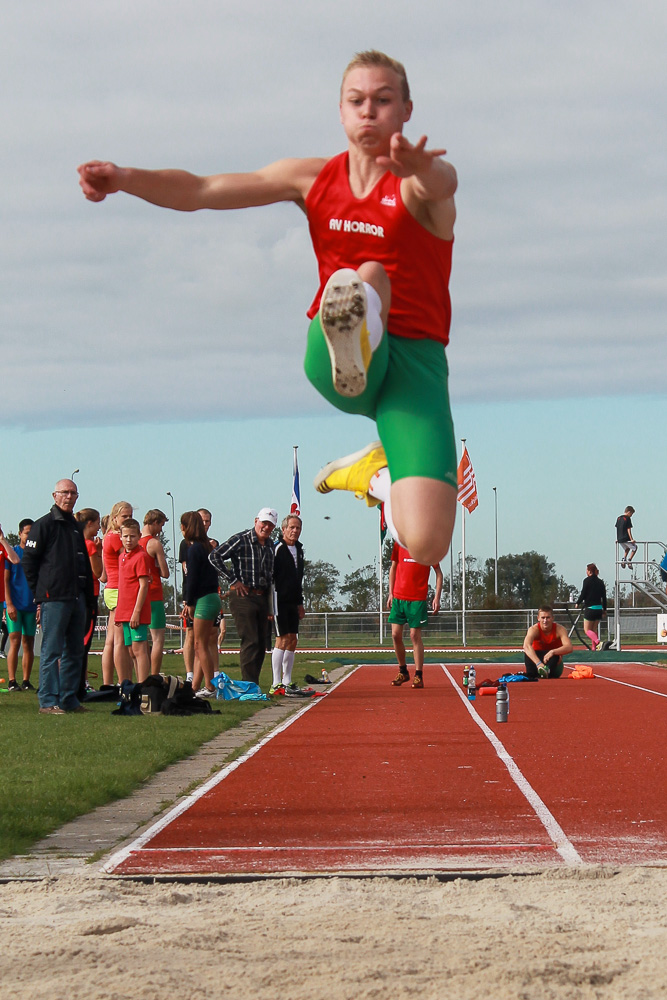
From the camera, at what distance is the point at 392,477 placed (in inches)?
103

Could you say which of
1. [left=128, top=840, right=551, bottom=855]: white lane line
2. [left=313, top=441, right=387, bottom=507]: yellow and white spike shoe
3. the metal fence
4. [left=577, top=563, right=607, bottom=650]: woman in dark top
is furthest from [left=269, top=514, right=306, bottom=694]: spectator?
the metal fence

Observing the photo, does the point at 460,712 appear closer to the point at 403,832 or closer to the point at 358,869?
the point at 403,832

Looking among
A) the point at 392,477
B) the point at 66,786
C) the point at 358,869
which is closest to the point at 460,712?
the point at 66,786

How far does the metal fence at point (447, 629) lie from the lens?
Answer: 107 feet

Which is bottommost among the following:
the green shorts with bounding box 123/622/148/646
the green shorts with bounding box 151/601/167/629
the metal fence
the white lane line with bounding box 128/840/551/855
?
the white lane line with bounding box 128/840/551/855

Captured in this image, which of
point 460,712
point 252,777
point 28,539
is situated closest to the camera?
point 252,777

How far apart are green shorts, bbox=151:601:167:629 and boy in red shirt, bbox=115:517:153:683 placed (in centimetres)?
69

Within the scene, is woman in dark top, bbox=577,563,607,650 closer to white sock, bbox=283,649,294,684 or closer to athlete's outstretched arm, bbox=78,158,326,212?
white sock, bbox=283,649,294,684

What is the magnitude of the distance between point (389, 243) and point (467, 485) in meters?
1.13

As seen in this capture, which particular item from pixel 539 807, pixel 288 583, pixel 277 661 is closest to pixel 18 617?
pixel 277 661

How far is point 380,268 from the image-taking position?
8.45ft

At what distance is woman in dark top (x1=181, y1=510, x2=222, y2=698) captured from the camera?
39.3 ft

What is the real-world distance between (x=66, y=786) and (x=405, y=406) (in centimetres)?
497

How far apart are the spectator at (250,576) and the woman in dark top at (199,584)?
21cm
